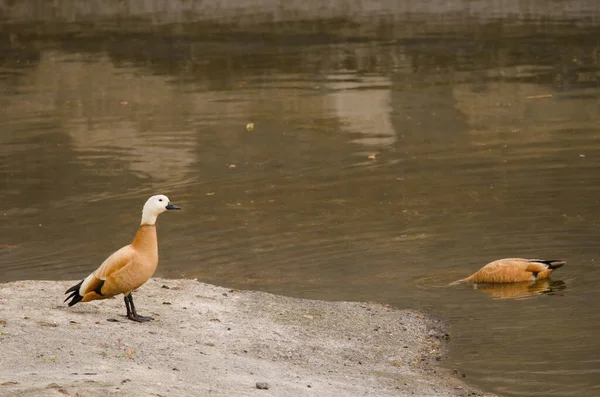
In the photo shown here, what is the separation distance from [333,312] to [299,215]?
4.22 metres

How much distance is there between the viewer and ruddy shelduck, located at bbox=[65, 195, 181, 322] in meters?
9.40

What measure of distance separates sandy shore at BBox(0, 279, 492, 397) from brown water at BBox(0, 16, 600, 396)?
55 cm

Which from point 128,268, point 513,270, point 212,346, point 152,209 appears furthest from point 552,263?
point 128,268

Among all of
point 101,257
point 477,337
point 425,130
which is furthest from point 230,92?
point 477,337

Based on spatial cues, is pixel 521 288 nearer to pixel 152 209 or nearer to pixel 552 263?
pixel 552 263

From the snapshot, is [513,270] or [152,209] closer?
[152,209]

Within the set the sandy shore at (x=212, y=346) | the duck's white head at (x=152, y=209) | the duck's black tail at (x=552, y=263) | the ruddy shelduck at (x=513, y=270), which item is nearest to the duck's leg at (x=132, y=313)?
the sandy shore at (x=212, y=346)

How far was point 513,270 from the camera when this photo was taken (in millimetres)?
11617

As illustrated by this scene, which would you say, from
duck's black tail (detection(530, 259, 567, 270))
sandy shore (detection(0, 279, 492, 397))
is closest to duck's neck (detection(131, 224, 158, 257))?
sandy shore (detection(0, 279, 492, 397))

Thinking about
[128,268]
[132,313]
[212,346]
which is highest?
[128,268]

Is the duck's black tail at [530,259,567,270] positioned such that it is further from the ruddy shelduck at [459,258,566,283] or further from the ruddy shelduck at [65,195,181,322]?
the ruddy shelduck at [65,195,181,322]

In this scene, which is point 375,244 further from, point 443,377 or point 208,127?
point 208,127

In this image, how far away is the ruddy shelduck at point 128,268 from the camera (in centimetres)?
940

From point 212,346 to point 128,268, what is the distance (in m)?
0.87
